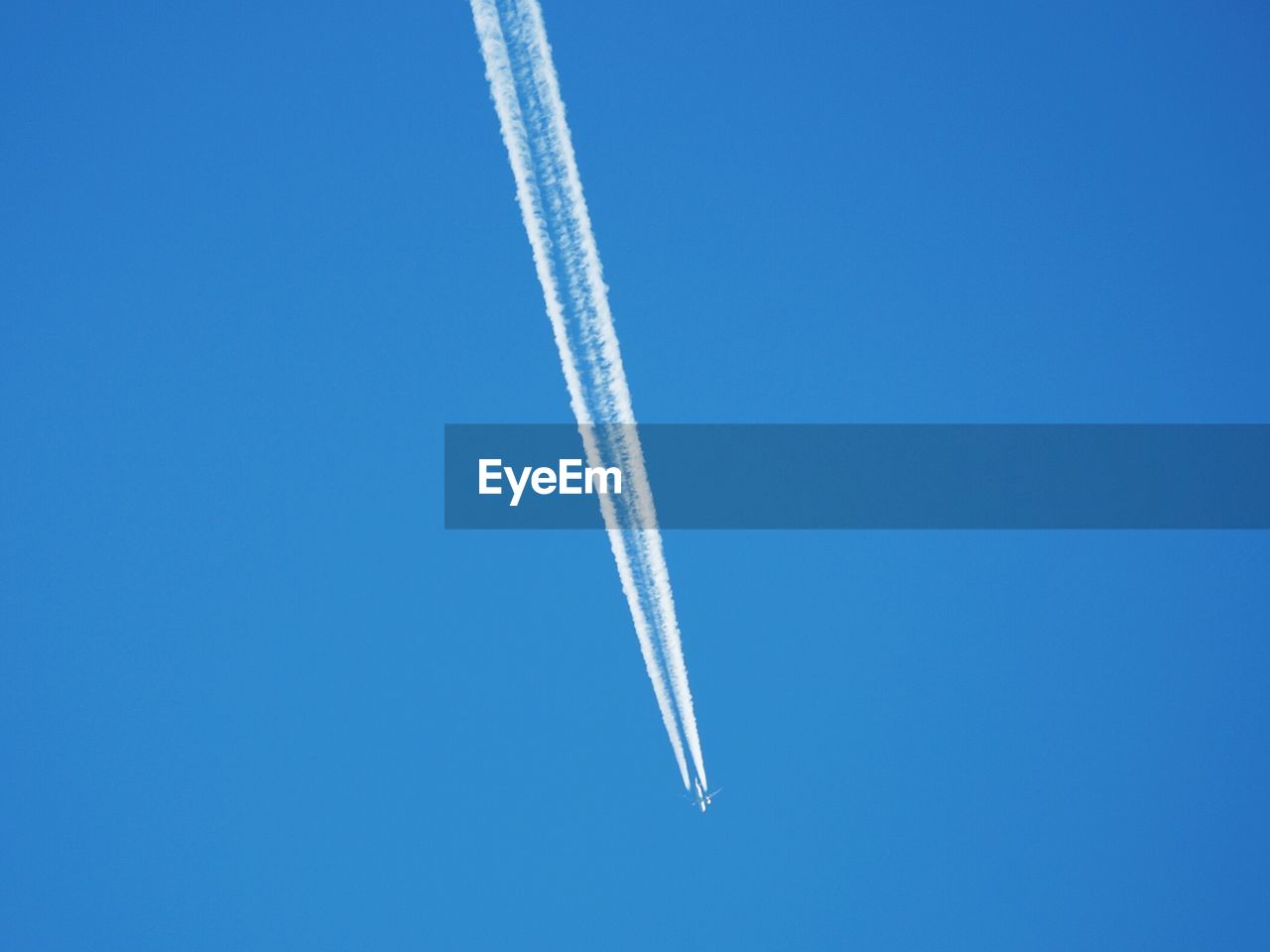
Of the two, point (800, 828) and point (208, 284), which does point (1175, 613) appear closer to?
point (800, 828)

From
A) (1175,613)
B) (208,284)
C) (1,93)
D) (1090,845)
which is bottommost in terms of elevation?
(1090,845)

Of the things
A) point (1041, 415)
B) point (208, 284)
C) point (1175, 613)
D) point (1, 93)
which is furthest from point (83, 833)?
point (1175, 613)

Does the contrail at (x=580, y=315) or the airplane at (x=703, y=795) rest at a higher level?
the contrail at (x=580, y=315)

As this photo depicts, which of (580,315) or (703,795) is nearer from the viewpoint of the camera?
(580,315)

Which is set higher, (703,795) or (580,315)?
(580,315)

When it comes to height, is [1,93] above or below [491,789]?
above

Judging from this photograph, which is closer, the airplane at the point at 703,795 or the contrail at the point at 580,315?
the contrail at the point at 580,315
